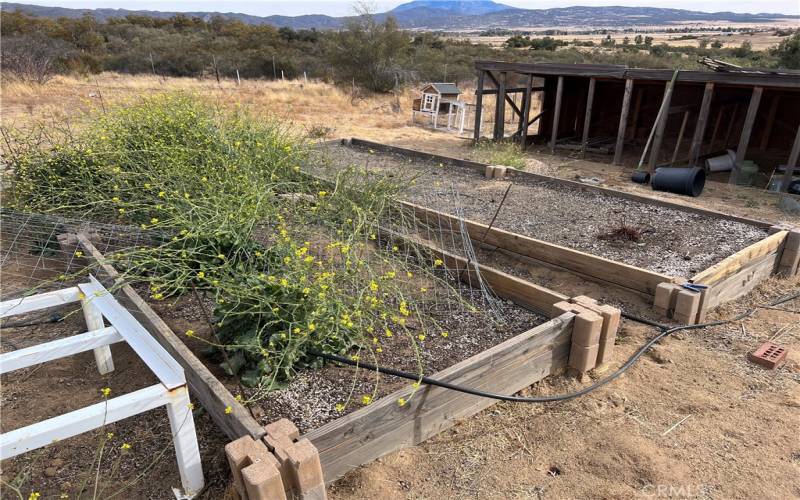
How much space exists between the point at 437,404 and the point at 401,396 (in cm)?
28

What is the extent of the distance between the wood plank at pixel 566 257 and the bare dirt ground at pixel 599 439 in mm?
447

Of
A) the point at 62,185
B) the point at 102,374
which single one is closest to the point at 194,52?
the point at 62,185

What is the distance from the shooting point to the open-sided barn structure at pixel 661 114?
9.07 m

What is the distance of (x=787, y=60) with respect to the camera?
21.7 m

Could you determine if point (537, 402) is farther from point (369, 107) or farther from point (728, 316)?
point (369, 107)

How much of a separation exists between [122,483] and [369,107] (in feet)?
56.9

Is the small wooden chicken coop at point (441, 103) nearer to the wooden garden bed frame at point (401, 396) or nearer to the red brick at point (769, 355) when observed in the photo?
the red brick at point (769, 355)

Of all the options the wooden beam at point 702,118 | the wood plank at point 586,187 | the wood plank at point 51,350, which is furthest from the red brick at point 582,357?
the wooden beam at point 702,118

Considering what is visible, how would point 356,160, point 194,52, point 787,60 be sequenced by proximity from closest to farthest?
point 356,160
point 787,60
point 194,52

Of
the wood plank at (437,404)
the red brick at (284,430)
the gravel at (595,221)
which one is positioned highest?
the red brick at (284,430)

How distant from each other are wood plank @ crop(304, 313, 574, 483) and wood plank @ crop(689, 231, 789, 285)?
158 cm

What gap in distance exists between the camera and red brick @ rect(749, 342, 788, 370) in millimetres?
3420

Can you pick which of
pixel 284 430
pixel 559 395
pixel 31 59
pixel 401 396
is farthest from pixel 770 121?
pixel 31 59

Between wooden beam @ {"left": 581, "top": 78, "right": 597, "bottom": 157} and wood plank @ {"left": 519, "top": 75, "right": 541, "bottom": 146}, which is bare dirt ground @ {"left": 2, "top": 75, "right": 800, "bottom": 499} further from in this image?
wood plank @ {"left": 519, "top": 75, "right": 541, "bottom": 146}
